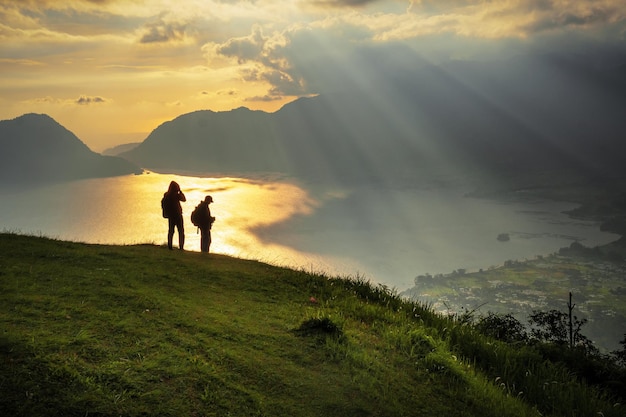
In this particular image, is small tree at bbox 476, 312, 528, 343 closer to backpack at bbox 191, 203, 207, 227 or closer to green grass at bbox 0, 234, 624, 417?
green grass at bbox 0, 234, 624, 417

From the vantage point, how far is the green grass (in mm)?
6117

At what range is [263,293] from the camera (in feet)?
41.0

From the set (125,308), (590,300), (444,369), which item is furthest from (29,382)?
(590,300)

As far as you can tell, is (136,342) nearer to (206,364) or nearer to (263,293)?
(206,364)

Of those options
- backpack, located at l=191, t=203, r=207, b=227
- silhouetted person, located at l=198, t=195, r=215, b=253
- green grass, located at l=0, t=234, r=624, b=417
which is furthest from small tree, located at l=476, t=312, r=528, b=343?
backpack, located at l=191, t=203, r=207, b=227

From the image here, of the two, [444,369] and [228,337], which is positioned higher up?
[228,337]

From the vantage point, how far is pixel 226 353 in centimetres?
768

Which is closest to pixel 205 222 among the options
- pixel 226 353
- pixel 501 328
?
pixel 226 353

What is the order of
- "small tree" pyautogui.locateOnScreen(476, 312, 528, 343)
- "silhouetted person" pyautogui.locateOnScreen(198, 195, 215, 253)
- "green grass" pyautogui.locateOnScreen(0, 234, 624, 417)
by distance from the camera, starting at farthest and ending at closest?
"silhouetted person" pyautogui.locateOnScreen(198, 195, 215, 253)
"small tree" pyautogui.locateOnScreen(476, 312, 528, 343)
"green grass" pyautogui.locateOnScreen(0, 234, 624, 417)

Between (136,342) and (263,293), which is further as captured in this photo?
(263,293)

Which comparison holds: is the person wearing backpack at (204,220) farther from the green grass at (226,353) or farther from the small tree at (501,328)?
the small tree at (501,328)

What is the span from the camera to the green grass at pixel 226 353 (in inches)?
241

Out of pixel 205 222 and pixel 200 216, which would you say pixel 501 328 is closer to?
pixel 205 222

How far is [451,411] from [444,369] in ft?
4.65
